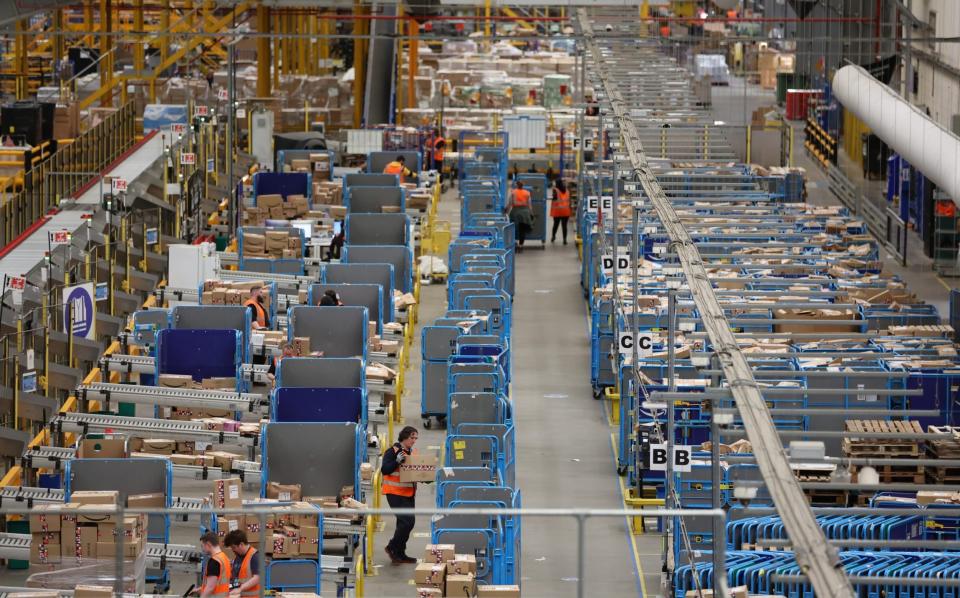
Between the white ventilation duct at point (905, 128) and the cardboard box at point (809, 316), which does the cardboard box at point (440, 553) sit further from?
the white ventilation duct at point (905, 128)

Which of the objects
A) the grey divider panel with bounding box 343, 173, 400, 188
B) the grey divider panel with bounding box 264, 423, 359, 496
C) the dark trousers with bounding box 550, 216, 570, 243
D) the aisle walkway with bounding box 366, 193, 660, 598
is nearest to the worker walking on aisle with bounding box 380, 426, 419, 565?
the aisle walkway with bounding box 366, 193, 660, 598

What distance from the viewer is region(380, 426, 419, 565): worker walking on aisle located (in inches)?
669

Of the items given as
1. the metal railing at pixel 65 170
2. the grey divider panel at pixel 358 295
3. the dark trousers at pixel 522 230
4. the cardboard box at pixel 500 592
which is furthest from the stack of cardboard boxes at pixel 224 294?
the dark trousers at pixel 522 230

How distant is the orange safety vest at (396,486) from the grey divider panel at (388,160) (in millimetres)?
16077

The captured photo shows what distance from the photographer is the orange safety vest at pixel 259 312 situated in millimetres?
22203

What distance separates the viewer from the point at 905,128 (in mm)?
24375

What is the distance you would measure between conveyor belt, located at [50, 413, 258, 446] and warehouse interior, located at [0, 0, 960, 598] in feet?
0.13

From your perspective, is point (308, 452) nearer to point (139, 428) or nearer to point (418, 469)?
point (418, 469)

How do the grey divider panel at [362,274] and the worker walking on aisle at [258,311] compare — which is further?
the grey divider panel at [362,274]

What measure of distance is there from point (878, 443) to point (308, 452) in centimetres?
529

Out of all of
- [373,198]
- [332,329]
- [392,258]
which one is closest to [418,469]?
[332,329]

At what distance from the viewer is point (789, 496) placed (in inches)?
400

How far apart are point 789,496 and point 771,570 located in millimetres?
4091

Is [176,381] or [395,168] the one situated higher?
[395,168]
